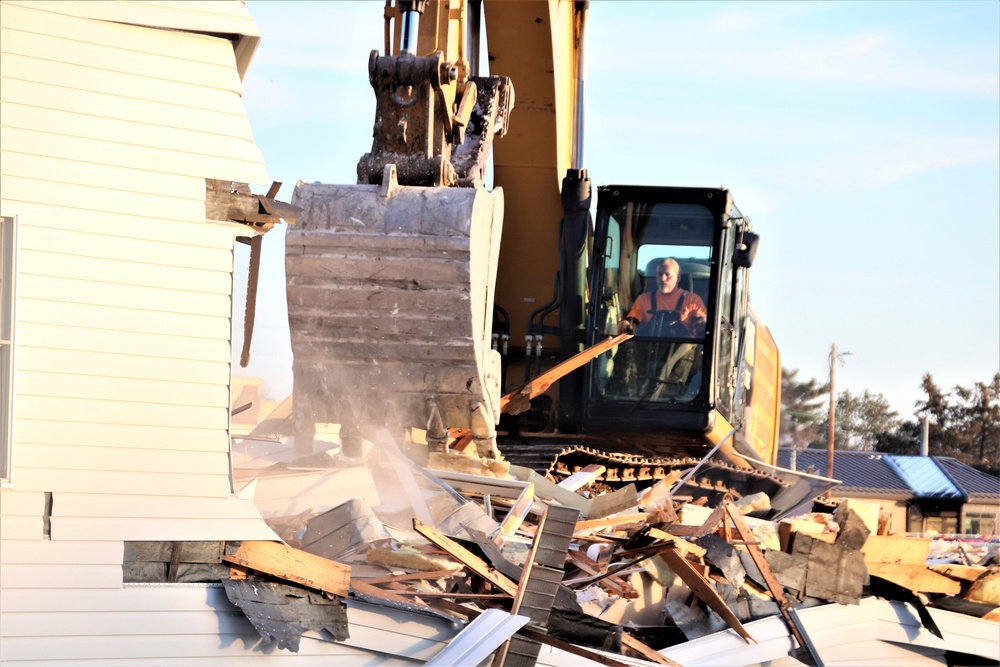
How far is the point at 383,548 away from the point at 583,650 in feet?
4.15

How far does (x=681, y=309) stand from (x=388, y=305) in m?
5.72

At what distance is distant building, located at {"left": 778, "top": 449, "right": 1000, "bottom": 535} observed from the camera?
124 ft

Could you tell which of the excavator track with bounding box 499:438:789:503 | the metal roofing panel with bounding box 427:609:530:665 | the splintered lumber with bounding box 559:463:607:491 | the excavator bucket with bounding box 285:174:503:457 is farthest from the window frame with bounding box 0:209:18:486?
the excavator track with bounding box 499:438:789:503

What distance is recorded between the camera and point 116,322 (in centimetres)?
595

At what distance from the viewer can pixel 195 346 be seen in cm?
612

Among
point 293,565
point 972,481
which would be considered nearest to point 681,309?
point 293,565

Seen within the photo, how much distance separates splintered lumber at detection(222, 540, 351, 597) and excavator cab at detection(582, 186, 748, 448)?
5386 mm

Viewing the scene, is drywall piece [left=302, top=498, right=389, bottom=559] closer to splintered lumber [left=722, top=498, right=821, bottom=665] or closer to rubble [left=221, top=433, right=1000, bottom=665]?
rubble [left=221, top=433, right=1000, bottom=665]

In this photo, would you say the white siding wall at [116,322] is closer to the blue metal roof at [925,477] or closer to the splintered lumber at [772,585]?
the splintered lumber at [772,585]

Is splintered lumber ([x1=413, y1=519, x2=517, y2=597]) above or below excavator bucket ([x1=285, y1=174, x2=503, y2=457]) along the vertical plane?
below

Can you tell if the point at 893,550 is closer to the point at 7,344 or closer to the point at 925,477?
the point at 7,344

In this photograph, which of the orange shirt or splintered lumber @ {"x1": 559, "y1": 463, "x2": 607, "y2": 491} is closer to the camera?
splintered lumber @ {"x1": 559, "y1": 463, "x2": 607, "y2": 491}

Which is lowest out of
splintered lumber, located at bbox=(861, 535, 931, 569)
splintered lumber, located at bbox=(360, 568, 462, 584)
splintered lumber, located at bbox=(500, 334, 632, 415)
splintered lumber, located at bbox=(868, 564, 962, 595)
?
splintered lumber, located at bbox=(868, 564, 962, 595)

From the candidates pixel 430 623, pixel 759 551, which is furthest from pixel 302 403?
pixel 759 551
